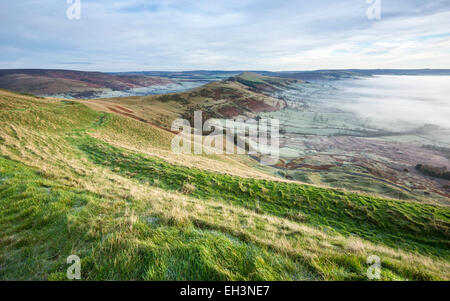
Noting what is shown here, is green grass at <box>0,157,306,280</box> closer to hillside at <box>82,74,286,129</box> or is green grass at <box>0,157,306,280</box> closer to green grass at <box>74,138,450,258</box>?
green grass at <box>74,138,450,258</box>

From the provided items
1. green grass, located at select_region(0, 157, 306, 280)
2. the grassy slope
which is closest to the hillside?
the grassy slope

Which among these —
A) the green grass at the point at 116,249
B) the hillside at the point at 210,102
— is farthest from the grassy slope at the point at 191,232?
the hillside at the point at 210,102

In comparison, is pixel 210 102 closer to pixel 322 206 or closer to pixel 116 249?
→ pixel 322 206

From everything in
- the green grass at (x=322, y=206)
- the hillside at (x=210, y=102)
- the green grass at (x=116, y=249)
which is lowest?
the green grass at (x=322, y=206)

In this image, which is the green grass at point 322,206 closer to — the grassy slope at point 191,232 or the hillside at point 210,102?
the grassy slope at point 191,232

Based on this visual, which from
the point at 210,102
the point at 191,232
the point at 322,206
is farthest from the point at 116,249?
the point at 210,102
